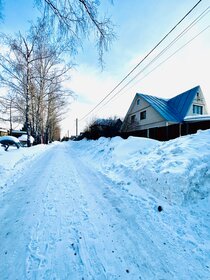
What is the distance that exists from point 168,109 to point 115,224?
1799 centimetres

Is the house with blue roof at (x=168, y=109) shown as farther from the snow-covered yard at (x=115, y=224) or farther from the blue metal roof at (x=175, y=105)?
the snow-covered yard at (x=115, y=224)

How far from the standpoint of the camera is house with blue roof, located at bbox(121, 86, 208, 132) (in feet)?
54.8

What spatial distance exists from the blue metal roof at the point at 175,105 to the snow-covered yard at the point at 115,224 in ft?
42.8

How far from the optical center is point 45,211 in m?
2.96

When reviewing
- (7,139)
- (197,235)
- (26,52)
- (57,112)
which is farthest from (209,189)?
(57,112)

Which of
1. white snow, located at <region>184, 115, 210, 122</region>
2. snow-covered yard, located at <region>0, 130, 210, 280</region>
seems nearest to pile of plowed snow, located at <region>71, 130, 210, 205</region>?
snow-covered yard, located at <region>0, 130, 210, 280</region>

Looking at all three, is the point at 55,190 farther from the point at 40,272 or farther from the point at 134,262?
the point at 134,262

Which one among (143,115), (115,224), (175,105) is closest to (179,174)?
(115,224)

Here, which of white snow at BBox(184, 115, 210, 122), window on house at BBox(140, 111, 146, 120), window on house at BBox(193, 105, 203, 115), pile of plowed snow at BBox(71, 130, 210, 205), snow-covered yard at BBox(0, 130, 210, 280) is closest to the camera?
snow-covered yard at BBox(0, 130, 210, 280)

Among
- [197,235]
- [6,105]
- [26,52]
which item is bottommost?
[197,235]

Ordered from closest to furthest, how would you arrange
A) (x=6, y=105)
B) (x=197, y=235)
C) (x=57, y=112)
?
(x=197, y=235)
(x=6, y=105)
(x=57, y=112)

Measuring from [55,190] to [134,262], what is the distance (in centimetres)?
275

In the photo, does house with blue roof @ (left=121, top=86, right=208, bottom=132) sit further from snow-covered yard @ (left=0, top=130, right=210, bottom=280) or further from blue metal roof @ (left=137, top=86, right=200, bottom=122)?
snow-covered yard @ (left=0, top=130, right=210, bottom=280)

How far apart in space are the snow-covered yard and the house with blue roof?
13019 mm
